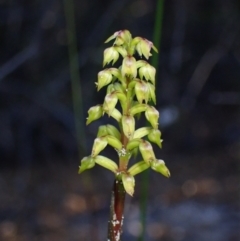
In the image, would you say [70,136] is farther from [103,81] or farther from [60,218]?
[103,81]

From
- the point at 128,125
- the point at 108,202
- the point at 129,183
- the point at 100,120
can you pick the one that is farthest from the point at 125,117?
the point at 100,120

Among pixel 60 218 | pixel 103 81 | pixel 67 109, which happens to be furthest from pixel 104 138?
pixel 67 109

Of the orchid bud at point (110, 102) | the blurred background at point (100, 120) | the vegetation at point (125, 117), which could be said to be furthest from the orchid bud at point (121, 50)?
Result: the blurred background at point (100, 120)

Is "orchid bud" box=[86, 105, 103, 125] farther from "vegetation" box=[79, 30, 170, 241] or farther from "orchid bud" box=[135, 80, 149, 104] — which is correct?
"orchid bud" box=[135, 80, 149, 104]

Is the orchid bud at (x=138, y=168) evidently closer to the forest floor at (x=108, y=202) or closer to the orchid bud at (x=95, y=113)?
the orchid bud at (x=95, y=113)

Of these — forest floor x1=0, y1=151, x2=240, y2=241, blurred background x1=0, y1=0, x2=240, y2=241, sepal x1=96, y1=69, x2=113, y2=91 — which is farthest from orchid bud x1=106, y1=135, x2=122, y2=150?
blurred background x1=0, y1=0, x2=240, y2=241

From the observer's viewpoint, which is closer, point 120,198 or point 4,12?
point 120,198
